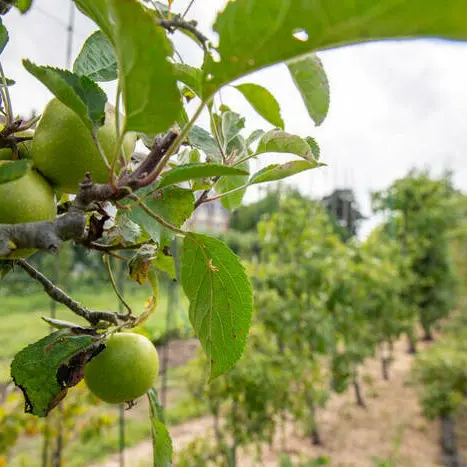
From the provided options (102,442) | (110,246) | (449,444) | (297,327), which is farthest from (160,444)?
(449,444)

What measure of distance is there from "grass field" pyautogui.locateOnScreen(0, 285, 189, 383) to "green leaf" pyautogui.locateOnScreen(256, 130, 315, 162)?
4.27m

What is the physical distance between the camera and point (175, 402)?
5199 millimetres

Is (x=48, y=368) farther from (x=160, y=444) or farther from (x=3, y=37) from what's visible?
(x=3, y=37)

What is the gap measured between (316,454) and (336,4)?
13.9 ft

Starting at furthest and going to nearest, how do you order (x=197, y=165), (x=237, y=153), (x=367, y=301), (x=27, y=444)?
(x=367, y=301) → (x=27, y=444) → (x=237, y=153) → (x=197, y=165)

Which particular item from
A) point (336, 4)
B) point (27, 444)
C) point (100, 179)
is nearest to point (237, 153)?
point (100, 179)

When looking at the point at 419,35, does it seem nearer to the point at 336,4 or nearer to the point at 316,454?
the point at 336,4

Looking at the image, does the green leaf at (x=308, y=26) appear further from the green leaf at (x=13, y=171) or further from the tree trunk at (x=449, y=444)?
the tree trunk at (x=449, y=444)

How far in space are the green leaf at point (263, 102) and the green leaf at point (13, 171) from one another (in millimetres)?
147

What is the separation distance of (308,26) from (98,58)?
0.87 feet

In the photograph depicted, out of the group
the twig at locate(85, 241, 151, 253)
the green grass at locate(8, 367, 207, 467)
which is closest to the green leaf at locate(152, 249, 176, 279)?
the twig at locate(85, 241, 151, 253)

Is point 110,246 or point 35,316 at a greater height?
point 110,246

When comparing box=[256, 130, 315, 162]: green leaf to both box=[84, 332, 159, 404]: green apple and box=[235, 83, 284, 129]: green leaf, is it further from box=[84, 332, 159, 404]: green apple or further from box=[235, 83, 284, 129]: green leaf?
box=[84, 332, 159, 404]: green apple

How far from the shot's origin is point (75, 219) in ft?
0.91
